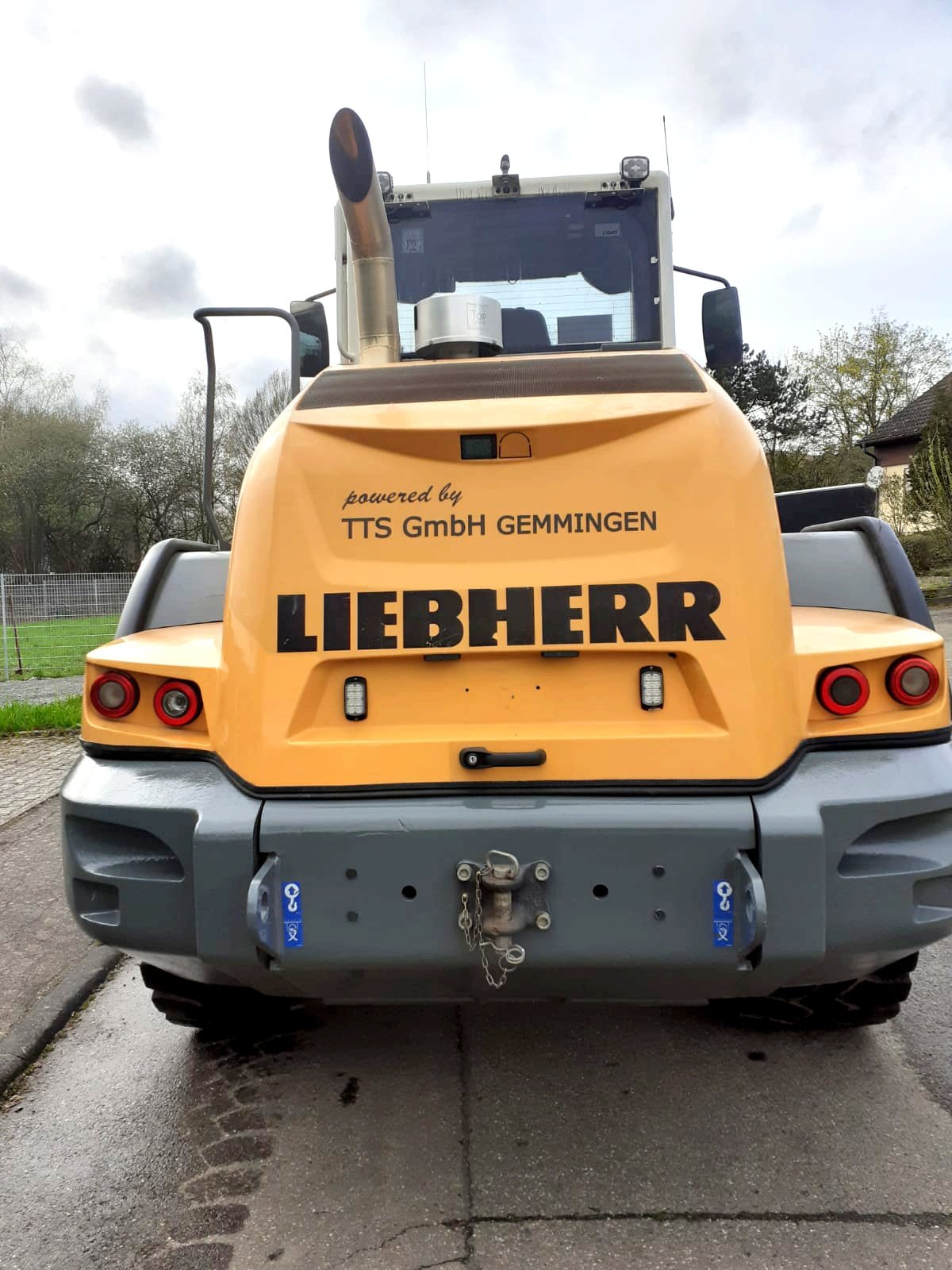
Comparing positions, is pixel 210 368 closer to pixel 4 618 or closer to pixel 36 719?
pixel 36 719

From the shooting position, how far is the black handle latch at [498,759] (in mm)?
2293

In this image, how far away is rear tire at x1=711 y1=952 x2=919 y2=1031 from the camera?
2.95 metres

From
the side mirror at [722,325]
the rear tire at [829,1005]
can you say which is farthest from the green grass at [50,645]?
the rear tire at [829,1005]

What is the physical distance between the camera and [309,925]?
2.28m

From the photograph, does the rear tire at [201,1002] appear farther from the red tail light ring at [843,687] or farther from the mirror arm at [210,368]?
the red tail light ring at [843,687]

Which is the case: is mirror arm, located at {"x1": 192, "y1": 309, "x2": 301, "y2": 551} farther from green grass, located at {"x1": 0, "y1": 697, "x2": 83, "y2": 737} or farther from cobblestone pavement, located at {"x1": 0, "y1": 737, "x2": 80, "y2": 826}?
green grass, located at {"x1": 0, "y1": 697, "x2": 83, "y2": 737}

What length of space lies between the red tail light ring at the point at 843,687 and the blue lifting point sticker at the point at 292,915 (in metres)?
1.31

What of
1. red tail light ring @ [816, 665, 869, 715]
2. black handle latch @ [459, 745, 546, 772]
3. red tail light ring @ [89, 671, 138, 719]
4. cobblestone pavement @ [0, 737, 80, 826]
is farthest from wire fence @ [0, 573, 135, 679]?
red tail light ring @ [816, 665, 869, 715]

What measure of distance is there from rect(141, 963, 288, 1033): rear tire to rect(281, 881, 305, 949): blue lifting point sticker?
80 centimetres

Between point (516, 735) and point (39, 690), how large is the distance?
1179 centimetres

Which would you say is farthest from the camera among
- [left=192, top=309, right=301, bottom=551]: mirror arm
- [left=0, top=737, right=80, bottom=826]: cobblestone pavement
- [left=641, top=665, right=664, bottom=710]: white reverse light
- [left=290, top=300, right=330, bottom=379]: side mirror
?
[left=0, top=737, right=80, bottom=826]: cobblestone pavement

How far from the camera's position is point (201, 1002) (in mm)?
3041

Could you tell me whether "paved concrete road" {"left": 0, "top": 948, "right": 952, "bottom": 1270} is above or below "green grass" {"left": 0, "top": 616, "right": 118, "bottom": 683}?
below

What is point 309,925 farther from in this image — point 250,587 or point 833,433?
point 833,433
